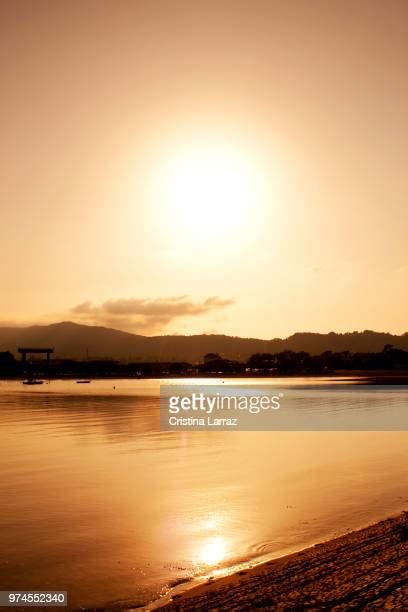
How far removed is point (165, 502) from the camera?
22.4 meters

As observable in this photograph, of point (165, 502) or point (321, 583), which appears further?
point (165, 502)

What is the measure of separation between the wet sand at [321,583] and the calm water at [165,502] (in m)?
1.33

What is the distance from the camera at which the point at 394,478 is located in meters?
26.9

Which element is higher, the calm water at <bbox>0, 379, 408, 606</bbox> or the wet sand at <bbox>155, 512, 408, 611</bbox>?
the wet sand at <bbox>155, 512, 408, 611</bbox>

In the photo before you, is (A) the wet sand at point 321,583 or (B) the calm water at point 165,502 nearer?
(A) the wet sand at point 321,583

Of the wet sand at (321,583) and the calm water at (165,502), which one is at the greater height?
the wet sand at (321,583)

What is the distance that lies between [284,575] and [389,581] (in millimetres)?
2212

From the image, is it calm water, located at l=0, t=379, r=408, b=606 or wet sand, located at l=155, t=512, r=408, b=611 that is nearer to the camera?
wet sand, located at l=155, t=512, r=408, b=611

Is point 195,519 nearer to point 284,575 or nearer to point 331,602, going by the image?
point 284,575

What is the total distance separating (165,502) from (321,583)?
1154 cm

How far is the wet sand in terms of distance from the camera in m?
10.6

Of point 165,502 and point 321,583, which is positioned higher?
point 321,583

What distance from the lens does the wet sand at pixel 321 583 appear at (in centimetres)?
1055

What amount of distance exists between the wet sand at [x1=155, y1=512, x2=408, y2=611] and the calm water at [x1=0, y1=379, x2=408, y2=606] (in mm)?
1335
